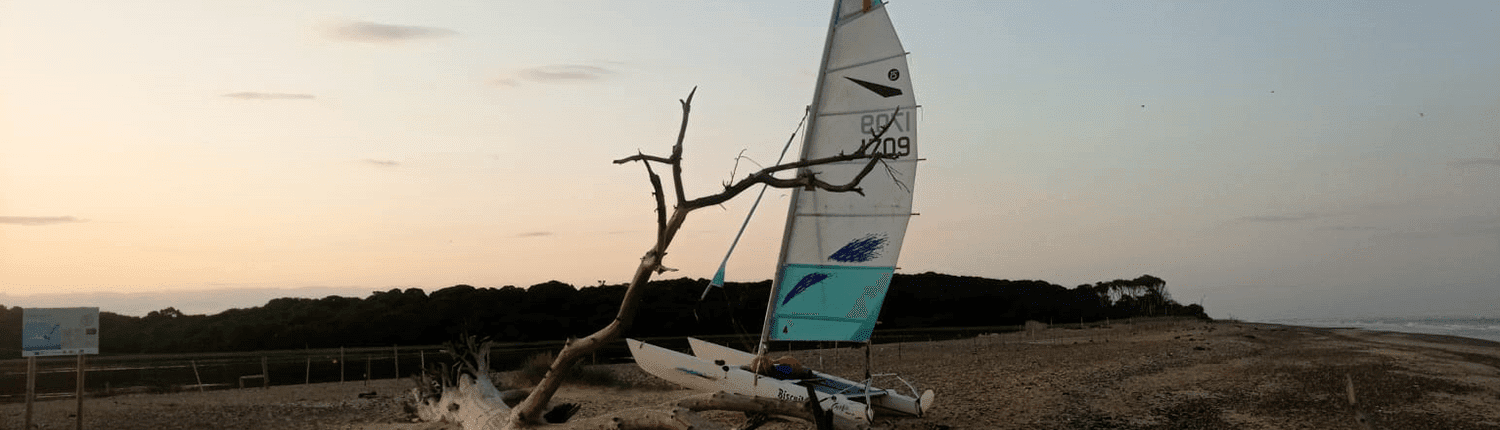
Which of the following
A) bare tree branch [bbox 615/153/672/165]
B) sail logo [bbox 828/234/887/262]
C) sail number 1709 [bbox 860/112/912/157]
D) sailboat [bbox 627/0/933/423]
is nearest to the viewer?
bare tree branch [bbox 615/153/672/165]

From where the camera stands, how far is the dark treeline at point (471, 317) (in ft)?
144

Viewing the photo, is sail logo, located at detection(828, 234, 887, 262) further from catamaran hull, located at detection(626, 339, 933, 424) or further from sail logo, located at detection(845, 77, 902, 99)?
sail logo, located at detection(845, 77, 902, 99)

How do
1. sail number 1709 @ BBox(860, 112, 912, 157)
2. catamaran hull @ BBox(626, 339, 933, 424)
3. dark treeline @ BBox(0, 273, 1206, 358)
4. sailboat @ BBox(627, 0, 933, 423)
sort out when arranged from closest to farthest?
catamaran hull @ BBox(626, 339, 933, 424)
sailboat @ BBox(627, 0, 933, 423)
sail number 1709 @ BBox(860, 112, 912, 157)
dark treeline @ BBox(0, 273, 1206, 358)

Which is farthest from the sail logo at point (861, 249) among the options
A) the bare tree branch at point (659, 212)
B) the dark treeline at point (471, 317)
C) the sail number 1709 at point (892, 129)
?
the dark treeline at point (471, 317)

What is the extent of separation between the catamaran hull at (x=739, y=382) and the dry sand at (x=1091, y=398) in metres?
0.60

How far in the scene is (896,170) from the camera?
15188 millimetres

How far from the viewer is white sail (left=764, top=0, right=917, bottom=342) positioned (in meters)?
14.9

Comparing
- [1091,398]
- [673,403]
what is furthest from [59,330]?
[1091,398]

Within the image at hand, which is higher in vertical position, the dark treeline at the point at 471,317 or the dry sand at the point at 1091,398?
the dark treeline at the point at 471,317

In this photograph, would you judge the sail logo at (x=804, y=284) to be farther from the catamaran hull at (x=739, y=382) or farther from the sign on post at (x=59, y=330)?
the sign on post at (x=59, y=330)

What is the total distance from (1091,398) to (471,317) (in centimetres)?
3676

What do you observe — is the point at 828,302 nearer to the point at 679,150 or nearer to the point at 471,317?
the point at 679,150

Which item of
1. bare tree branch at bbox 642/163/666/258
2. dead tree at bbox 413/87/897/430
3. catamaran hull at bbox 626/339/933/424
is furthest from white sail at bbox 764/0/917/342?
bare tree branch at bbox 642/163/666/258

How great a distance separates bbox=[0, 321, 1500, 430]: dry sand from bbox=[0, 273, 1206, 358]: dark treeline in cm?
1946
